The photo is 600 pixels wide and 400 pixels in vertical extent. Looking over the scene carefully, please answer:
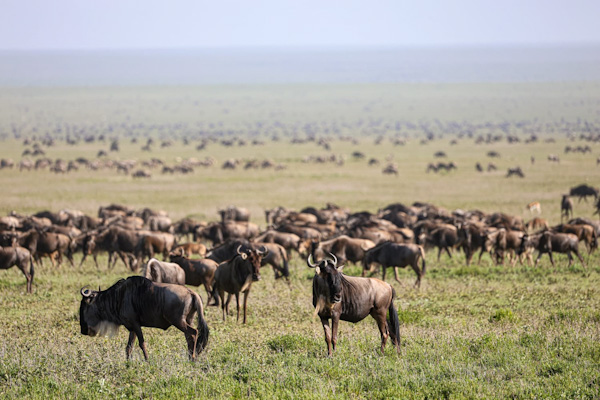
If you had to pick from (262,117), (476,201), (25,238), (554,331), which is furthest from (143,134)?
(554,331)

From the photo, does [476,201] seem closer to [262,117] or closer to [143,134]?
[143,134]

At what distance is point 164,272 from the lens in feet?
43.4

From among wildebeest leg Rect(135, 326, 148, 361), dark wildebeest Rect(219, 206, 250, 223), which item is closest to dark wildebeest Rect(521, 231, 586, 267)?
wildebeest leg Rect(135, 326, 148, 361)

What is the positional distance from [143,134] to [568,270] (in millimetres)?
117420

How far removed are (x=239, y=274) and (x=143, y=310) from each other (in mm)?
3491

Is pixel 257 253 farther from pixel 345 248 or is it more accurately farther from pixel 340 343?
pixel 345 248

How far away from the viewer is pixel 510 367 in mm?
9227

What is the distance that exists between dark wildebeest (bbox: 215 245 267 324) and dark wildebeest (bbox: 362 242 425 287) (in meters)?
4.11

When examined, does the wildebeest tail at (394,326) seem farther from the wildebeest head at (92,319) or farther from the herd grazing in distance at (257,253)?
the wildebeest head at (92,319)

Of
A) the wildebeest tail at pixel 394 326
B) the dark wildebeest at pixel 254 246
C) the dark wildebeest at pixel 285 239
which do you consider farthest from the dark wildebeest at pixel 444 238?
the wildebeest tail at pixel 394 326

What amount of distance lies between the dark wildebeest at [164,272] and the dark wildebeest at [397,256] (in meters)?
4.92

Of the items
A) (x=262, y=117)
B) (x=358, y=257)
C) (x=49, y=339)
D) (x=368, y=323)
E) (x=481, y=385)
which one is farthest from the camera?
(x=262, y=117)

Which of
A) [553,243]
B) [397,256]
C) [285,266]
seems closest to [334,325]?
[397,256]

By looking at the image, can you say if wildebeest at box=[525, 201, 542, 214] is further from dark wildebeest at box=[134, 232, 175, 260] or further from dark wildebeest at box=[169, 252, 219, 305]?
dark wildebeest at box=[169, 252, 219, 305]
